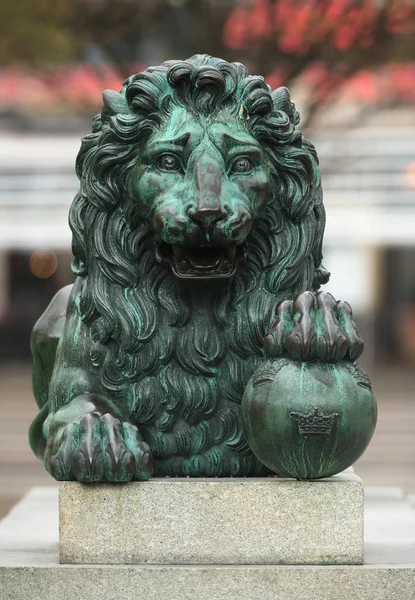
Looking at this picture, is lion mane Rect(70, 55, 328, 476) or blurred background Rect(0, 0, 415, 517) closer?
lion mane Rect(70, 55, 328, 476)

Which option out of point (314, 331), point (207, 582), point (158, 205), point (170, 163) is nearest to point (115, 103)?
point (170, 163)

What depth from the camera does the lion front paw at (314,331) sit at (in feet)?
16.2

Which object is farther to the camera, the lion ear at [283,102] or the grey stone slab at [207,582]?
the lion ear at [283,102]

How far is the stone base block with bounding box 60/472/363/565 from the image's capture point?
502 centimetres

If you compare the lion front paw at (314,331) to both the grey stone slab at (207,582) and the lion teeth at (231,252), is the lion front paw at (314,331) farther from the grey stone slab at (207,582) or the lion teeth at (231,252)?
the grey stone slab at (207,582)

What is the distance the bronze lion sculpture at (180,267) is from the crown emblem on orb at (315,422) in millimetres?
395

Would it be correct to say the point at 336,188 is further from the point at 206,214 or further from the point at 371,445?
the point at 206,214

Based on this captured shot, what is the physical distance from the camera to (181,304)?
17.6 feet

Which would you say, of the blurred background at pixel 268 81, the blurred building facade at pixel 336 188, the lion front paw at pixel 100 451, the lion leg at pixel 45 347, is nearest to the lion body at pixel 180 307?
the lion front paw at pixel 100 451

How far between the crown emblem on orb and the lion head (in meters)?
0.54

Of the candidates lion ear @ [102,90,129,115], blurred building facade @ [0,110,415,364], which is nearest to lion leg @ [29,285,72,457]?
lion ear @ [102,90,129,115]

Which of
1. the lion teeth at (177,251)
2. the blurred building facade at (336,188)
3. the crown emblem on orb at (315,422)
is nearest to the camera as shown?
the crown emblem on orb at (315,422)

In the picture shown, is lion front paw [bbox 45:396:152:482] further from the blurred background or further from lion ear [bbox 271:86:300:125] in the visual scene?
the blurred background

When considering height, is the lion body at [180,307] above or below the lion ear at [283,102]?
below
